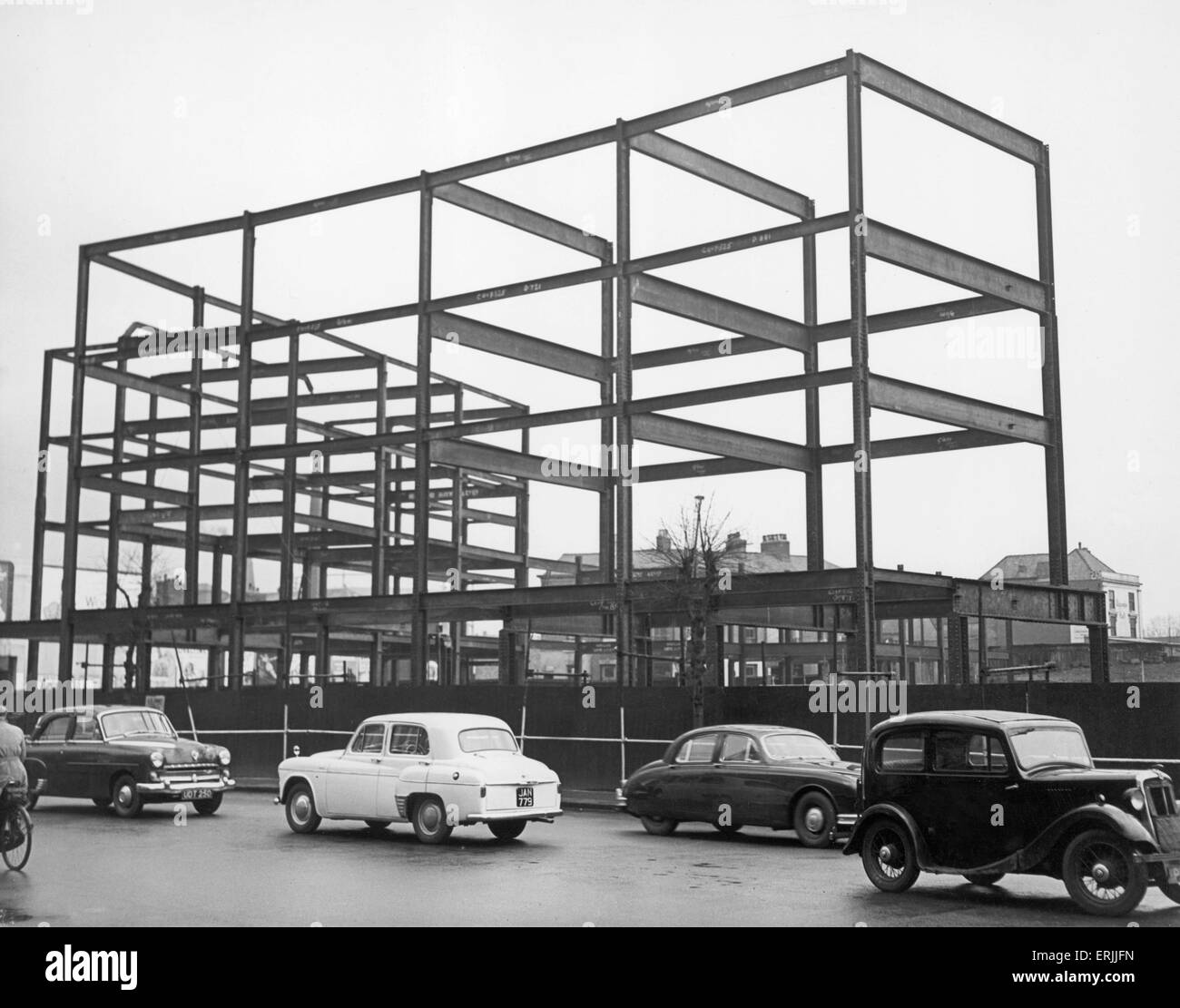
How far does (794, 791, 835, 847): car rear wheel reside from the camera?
16344 millimetres

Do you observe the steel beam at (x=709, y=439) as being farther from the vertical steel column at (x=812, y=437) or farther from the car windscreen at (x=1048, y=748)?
the car windscreen at (x=1048, y=748)

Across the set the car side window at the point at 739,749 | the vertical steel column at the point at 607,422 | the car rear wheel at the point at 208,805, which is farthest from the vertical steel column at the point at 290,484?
the car side window at the point at 739,749

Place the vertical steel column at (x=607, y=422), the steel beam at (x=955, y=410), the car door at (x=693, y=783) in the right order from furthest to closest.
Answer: the vertical steel column at (x=607, y=422), the steel beam at (x=955, y=410), the car door at (x=693, y=783)

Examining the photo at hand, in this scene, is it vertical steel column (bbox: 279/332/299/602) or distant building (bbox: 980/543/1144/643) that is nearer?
vertical steel column (bbox: 279/332/299/602)

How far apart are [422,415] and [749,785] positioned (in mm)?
14995

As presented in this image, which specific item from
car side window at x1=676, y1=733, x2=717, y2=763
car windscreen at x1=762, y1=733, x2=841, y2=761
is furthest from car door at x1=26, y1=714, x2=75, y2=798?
car windscreen at x1=762, y1=733, x2=841, y2=761

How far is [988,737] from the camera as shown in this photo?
11828 millimetres

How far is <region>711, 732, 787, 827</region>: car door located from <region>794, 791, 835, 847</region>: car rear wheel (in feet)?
0.85

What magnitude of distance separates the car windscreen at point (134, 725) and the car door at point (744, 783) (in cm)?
895

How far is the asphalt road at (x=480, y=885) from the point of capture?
10789mm

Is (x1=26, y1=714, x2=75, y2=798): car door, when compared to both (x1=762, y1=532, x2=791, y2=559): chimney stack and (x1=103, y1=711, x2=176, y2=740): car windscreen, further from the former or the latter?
(x1=762, y1=532, x2=791, y2=559): chimney stack

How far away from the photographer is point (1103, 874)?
10.8 metres
